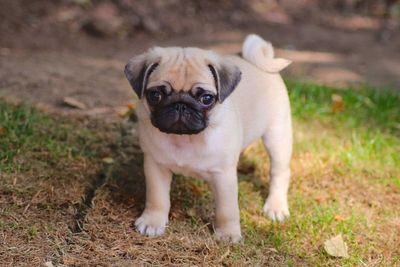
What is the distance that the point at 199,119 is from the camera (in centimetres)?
348

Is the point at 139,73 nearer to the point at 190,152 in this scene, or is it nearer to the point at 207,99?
the point at 207,99

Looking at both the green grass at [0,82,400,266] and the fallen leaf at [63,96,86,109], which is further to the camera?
the fallen leaf at [63,96,86,109]

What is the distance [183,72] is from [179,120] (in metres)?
0.28

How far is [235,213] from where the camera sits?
3852 mm

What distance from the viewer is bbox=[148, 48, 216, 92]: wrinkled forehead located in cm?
347

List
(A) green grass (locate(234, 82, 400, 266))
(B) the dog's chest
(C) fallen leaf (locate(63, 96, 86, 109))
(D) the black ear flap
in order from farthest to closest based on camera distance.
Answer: (C) fallen leaf (locate(63, 96, 86, 109)), (A) green grass (locate(234, 82, 400, 266)), (B) the dog's chest, (D) the black ear flap

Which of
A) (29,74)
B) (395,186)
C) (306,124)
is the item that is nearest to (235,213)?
(395,186)

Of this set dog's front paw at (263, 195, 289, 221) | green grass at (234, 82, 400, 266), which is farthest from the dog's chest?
dog's front paw at (263, 195, 289, 221)

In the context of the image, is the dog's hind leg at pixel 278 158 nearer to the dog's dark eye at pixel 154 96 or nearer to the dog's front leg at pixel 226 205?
the dog's front leg at pixel 226 205

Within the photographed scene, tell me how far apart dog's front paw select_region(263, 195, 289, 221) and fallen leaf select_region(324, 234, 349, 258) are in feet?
1.49

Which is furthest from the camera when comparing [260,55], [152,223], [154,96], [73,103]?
[73,103]

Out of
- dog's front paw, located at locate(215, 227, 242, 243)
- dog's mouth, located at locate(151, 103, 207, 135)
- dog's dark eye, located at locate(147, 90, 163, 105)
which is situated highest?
dog's dark eye, located at locate(147, 90, 163, 105)

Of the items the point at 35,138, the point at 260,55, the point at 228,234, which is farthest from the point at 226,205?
the point at 35,138

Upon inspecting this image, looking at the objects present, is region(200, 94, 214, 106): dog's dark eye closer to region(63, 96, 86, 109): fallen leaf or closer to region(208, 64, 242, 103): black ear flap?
region(208, 64, 242, 103): black ear flap
